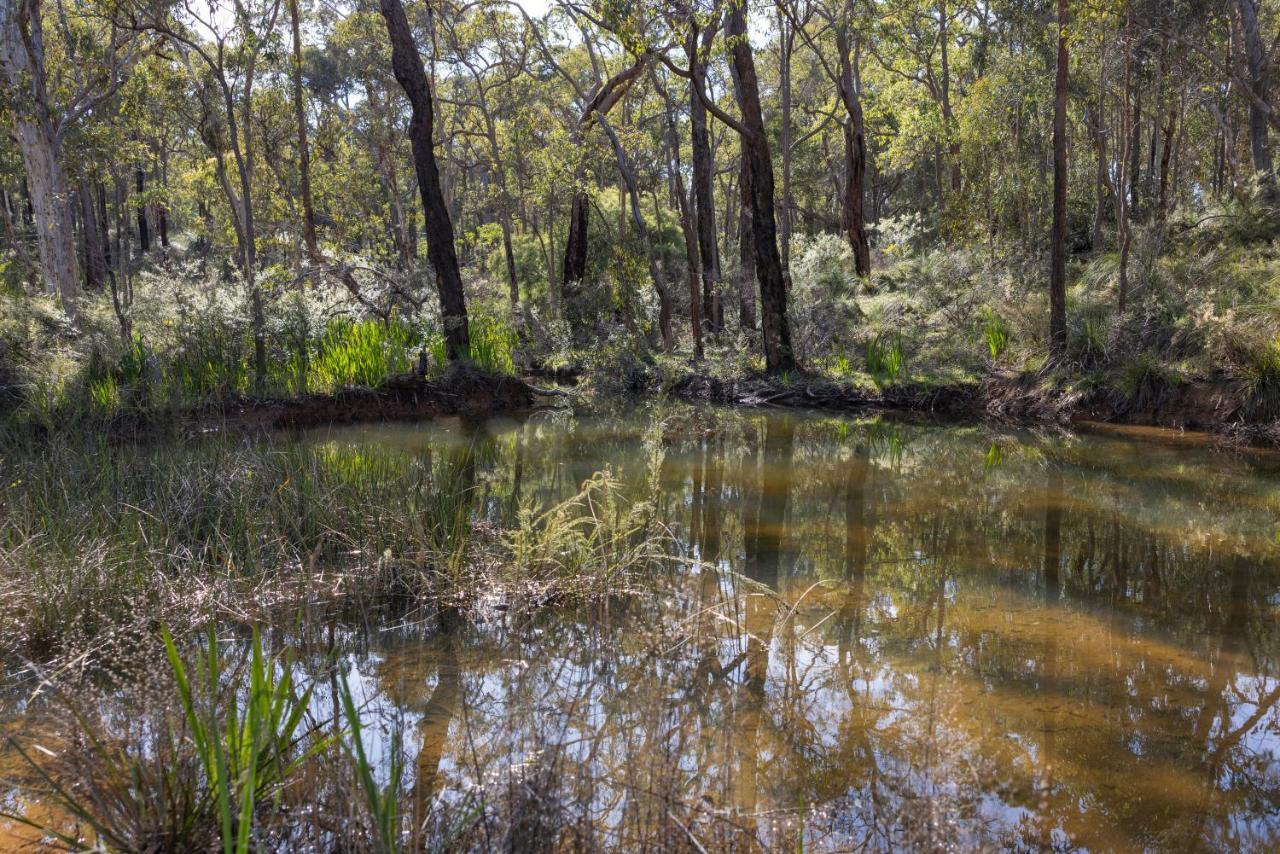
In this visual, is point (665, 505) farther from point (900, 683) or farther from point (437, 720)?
point (437, 720)

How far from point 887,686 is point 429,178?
11.9 metres

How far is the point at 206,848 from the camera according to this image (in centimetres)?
216

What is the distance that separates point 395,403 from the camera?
42.1 ft

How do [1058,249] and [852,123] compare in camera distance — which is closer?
[1058,249]

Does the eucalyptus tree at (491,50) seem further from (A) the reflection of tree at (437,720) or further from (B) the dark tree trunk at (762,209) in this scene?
(A) the reflection of tree at (437,720)

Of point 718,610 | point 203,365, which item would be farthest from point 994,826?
point 203,365

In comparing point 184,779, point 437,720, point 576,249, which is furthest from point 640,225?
point 184,779

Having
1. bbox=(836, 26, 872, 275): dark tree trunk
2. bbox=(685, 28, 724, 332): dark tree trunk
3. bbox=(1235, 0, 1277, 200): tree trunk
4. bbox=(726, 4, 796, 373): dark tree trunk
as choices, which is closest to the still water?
bbox=(726, 4, 796, 373): dark tree trunk

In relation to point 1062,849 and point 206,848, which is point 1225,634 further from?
point 206,848

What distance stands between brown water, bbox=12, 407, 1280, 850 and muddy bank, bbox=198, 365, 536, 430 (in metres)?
5.69

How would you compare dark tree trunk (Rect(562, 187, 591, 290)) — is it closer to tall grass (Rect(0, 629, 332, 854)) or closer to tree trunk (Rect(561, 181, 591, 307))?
tree trunk (Rect(561, 181, 591, 307))

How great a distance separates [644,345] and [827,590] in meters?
11.5

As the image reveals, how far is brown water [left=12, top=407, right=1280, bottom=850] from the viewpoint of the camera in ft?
9.01

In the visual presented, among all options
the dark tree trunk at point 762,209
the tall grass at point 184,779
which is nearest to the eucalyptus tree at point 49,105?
the dark tree trunk at point 762,209
